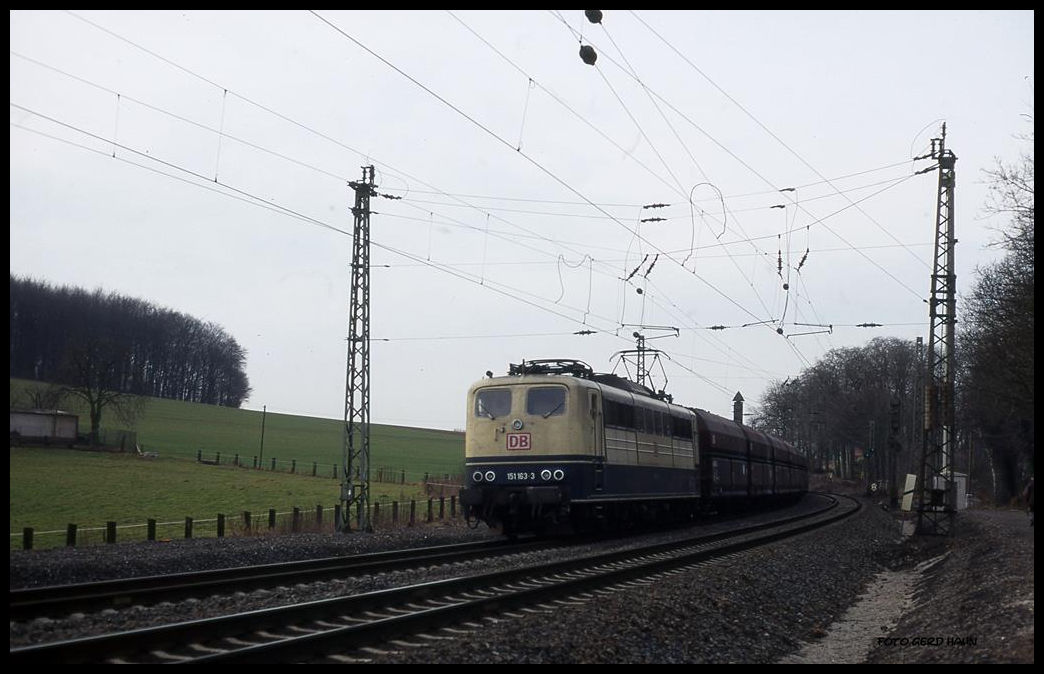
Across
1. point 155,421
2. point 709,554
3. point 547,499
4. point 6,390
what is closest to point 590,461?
point 547,499

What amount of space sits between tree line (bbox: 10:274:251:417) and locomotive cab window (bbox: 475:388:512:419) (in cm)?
4685

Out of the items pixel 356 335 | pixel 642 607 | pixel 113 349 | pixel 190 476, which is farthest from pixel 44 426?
pixel 642 607

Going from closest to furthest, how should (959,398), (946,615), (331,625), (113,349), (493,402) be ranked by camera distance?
(331,625) < (946,615) < (493,402) < (959,398) < (113,349)

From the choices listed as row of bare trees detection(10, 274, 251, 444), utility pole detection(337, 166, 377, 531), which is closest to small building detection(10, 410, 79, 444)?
row of bare trees detection(10, 274, 251, 444)

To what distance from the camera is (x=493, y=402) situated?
2211cm

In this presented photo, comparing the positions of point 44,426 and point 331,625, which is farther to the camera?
point 44,426

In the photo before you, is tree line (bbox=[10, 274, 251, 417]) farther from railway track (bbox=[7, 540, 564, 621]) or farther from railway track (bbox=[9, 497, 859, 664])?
railway track (bbox=[9, 497, 859, 664])

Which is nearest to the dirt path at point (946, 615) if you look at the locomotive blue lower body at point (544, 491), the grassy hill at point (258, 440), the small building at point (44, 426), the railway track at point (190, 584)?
the locomotive blue lower body at point (544, 491)

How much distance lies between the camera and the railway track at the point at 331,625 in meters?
8.05

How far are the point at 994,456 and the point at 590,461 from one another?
155ft

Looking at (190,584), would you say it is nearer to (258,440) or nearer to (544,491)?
(544,491)

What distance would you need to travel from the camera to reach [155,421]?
3086 inches

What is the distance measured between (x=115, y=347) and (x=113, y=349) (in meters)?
0.71

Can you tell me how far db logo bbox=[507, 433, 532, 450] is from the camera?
21.4 m
